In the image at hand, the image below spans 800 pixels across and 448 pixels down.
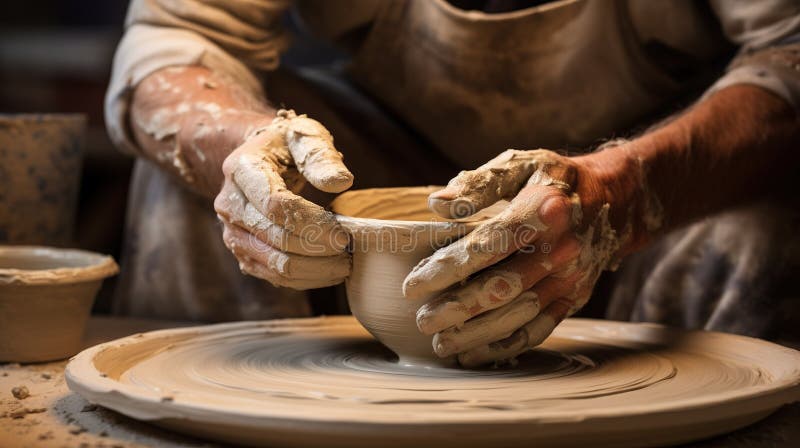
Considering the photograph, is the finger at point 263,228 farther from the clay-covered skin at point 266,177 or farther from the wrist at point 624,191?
the wrist at point 624,191

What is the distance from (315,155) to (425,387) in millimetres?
353

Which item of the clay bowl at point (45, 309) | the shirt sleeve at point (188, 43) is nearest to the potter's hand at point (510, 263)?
the clay bowl at point (45, 309)

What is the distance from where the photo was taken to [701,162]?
174 cm

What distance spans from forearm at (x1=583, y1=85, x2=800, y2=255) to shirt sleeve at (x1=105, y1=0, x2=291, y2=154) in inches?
34.1

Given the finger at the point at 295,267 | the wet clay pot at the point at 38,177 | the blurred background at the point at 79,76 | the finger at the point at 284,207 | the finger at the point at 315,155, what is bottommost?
the blurred background at the point at 79,76

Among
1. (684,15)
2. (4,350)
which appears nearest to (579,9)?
(684,15)

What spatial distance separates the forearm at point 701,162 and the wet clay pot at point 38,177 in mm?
1269

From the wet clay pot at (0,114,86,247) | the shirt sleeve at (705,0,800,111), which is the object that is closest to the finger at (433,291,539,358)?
the shirt sleeve at (705,0,800,111)

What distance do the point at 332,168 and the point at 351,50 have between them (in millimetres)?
1152

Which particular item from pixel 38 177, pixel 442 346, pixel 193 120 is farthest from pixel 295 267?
pixel 38 177

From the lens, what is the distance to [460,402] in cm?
111

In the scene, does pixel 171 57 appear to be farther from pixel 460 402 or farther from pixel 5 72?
pixel 5 72

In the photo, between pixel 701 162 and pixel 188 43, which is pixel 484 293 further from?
pixel 188 43

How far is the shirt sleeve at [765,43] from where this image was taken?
186cm
